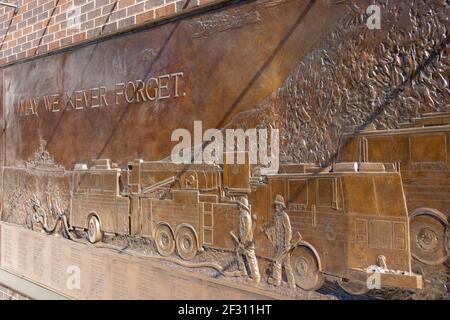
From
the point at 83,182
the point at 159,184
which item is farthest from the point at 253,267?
the point at 83,182

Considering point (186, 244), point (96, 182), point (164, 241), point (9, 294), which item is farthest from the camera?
point (9, 294)

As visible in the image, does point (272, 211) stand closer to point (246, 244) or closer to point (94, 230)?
point (246, 244)

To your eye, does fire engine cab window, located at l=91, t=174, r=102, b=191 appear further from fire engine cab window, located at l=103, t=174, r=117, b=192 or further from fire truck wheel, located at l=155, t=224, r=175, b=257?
fire truck wheel, located at l=155, t=224, r=175, b=257

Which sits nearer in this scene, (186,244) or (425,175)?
(425,175)

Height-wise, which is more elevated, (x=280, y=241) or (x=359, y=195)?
(x=359, y=195)

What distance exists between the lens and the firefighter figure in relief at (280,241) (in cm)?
222

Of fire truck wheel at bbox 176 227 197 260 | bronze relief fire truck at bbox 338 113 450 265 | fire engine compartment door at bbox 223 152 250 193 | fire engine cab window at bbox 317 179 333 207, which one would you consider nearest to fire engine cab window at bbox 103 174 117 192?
fire truck wheel at bbox 176 227 197 260

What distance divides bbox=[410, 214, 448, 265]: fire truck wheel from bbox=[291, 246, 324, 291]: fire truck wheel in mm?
481

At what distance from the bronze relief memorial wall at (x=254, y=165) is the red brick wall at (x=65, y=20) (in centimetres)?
15

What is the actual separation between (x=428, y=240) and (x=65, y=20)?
3417 millimetres

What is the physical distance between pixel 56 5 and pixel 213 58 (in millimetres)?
2099

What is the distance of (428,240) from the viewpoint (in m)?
1.79

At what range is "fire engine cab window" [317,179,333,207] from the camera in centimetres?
207
